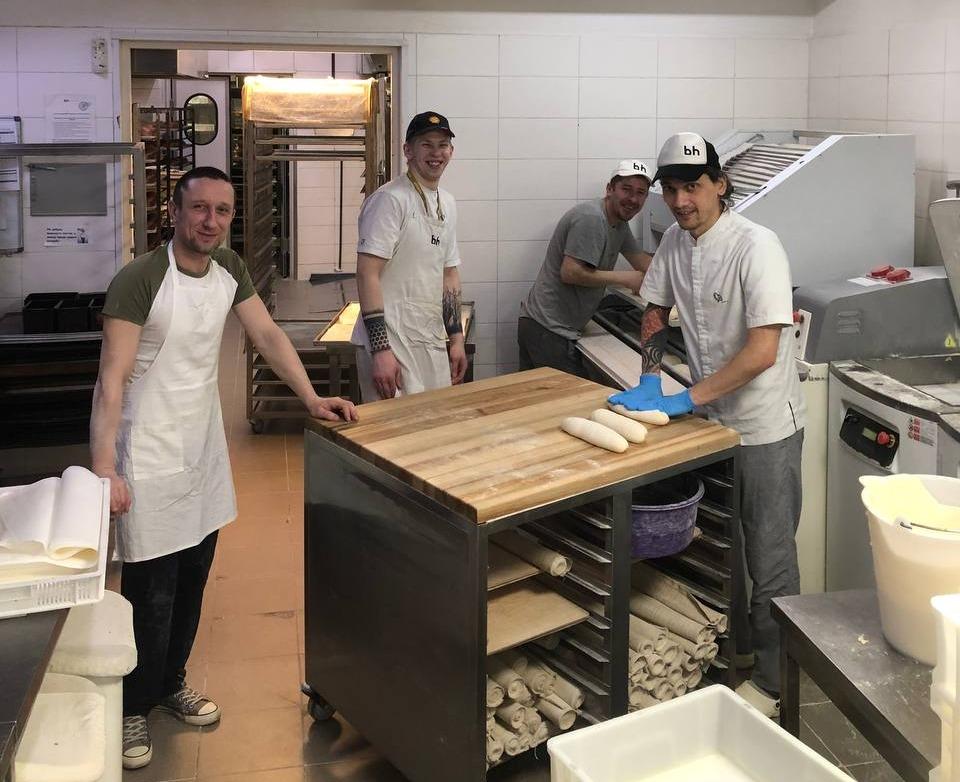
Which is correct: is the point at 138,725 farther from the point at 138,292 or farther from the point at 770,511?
the point at 770,511

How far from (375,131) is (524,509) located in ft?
13.5

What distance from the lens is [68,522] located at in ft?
6.47

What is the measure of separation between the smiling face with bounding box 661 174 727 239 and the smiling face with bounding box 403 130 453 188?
95 centimetres

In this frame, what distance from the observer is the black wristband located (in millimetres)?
3752

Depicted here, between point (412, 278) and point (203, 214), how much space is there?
1.16 meters

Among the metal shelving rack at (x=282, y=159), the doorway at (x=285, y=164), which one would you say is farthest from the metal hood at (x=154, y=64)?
the metal shelving rack at (x=282, y=159)

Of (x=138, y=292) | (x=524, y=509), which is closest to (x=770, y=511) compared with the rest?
(x=524, y=509)

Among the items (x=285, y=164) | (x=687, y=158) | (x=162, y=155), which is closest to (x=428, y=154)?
(x=687, y=158)

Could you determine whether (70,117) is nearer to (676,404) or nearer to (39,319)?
(39,319)

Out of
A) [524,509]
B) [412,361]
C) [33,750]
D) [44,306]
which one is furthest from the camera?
[44,306]

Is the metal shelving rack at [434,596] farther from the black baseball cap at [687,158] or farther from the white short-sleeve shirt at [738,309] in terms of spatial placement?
the black baseball cap at [687,158]

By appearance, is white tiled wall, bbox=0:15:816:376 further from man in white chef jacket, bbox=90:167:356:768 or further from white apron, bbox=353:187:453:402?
man in white chef jacket, bbox=90:167:356:768

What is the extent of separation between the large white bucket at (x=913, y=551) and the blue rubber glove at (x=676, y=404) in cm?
100

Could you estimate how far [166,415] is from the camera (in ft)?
9.59
